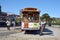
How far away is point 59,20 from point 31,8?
3934 cm

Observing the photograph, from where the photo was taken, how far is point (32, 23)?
81.3 ft

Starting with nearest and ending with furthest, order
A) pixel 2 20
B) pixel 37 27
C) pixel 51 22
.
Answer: pixel 37 27 < pixel 2 20 < pixel 51 22

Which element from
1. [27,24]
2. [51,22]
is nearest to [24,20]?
[27,24]

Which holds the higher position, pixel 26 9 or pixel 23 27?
pixel 26 9

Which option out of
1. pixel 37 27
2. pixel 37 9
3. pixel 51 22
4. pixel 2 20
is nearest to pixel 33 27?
pixel 37 27

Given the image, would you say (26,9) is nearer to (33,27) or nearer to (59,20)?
(33,27)

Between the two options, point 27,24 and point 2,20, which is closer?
point 27,24

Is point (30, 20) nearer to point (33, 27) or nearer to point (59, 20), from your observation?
point (33, 27)

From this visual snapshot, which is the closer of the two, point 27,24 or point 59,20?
point 27,24

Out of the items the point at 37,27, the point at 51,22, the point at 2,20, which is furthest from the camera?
the point at 51,22

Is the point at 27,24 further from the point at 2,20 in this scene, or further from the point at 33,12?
the point at 2,20

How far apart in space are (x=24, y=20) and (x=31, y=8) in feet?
6.09

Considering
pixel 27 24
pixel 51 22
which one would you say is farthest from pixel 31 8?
pixel 51 22

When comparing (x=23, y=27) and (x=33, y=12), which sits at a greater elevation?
(x=33, y=12)
